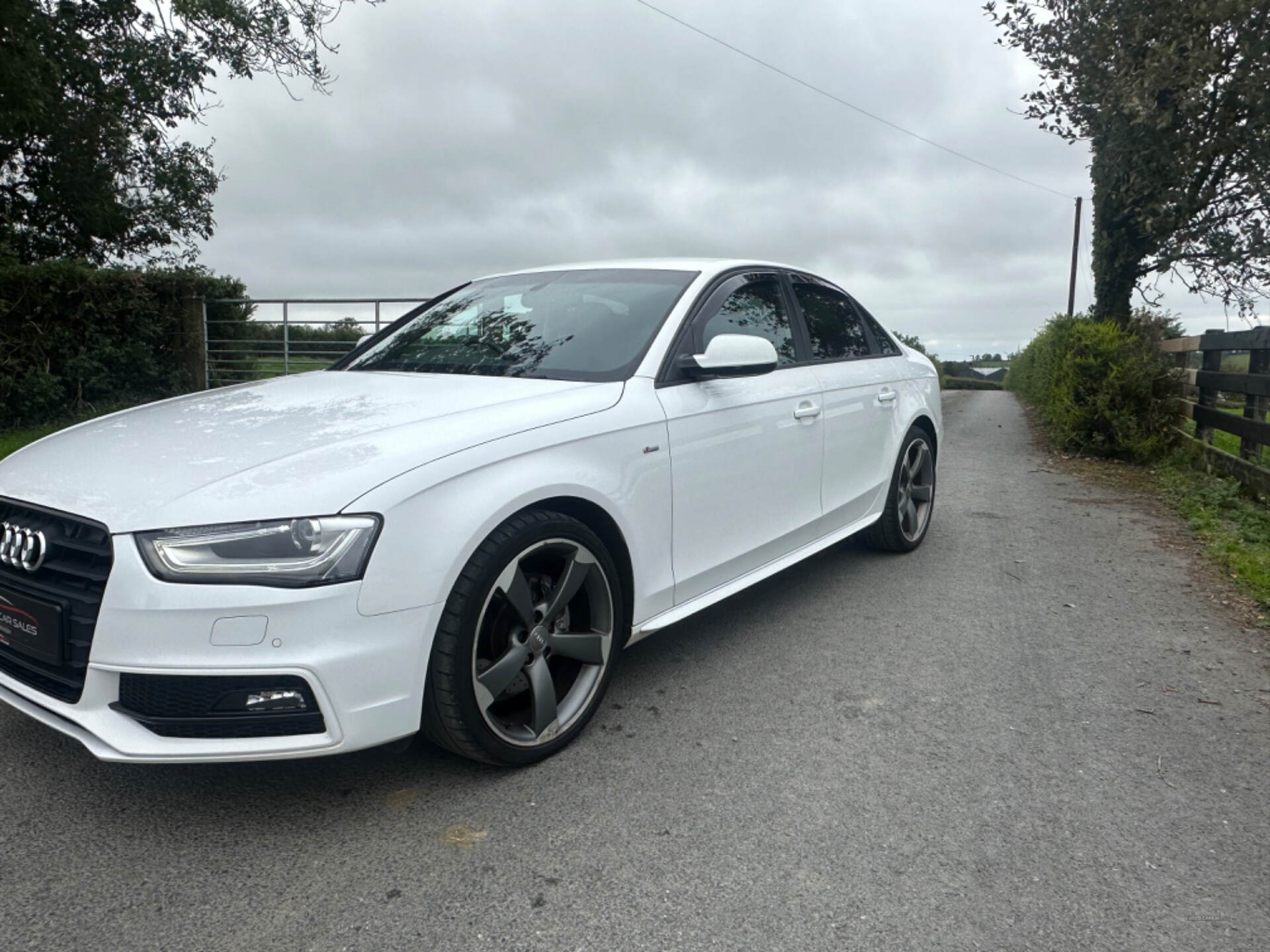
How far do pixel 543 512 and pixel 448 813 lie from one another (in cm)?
88

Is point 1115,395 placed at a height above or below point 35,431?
above

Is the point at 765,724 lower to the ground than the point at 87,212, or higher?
lower

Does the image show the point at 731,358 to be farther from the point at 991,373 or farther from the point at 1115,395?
the point at 991,373

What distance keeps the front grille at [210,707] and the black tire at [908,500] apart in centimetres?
371

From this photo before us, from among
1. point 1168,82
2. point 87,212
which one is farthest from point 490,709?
point 87,212

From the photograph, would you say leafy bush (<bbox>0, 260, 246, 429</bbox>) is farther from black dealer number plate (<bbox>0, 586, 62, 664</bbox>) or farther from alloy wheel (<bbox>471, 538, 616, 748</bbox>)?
alloy wheel (<bbox>471, 538, 616, 748</bbox>)

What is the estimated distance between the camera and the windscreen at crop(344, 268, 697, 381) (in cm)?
351

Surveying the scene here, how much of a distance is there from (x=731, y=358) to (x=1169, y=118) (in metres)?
11.4

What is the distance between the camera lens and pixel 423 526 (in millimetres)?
2469

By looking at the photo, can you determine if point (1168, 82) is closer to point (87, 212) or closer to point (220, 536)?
point (220, 536)

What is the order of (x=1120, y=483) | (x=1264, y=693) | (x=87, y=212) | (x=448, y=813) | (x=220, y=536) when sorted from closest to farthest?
(x=220, y=536)
(x=448, y=813)
(x=1264, y=693)
(x=1120, y=483)
(x=87, y=212)

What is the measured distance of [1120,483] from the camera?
876cm

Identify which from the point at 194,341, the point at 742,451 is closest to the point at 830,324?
the point at 742,451

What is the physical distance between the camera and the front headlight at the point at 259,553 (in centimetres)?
230
